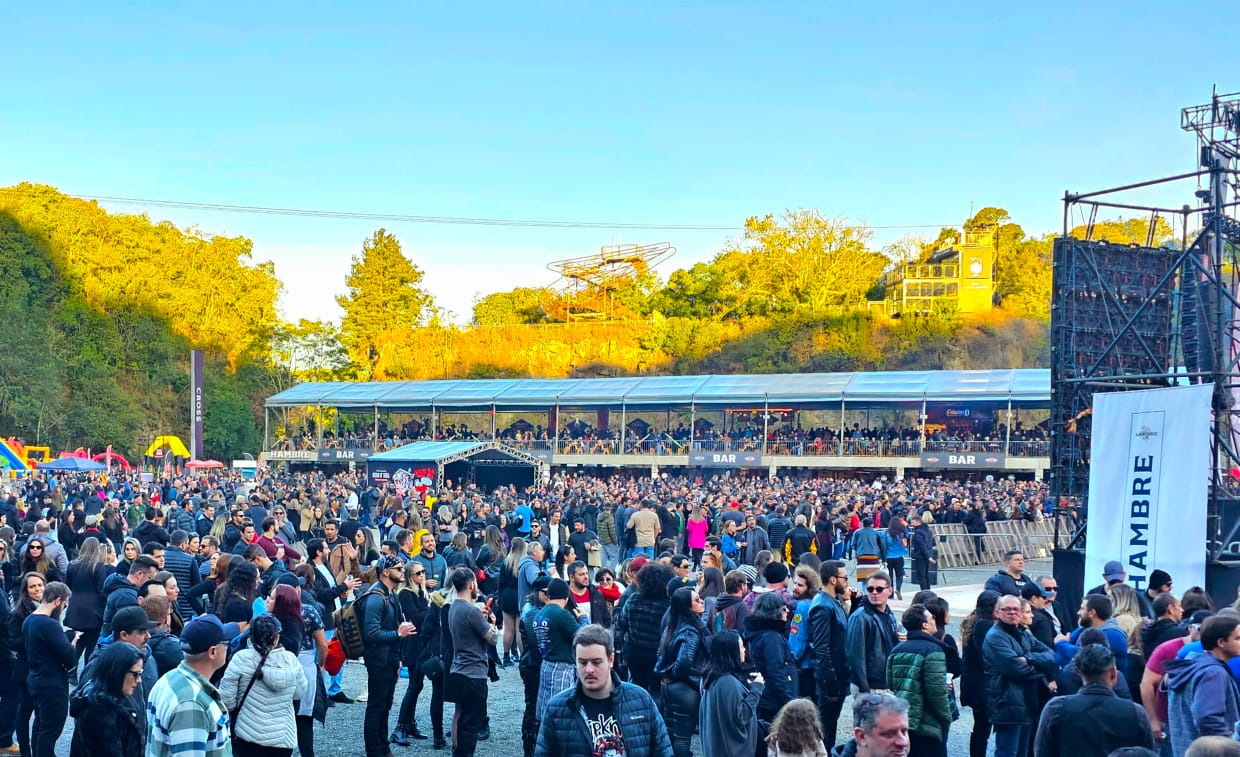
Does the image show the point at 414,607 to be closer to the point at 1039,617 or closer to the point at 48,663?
the point at 48,663

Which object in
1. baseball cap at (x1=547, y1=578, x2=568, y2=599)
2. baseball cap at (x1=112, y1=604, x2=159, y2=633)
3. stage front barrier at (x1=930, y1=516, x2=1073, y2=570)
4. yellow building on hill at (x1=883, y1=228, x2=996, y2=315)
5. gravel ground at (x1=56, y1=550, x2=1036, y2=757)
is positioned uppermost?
yellow building on hill at (x1=883, y1=228, x2=996, y2=315)

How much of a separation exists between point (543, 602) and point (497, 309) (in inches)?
2944

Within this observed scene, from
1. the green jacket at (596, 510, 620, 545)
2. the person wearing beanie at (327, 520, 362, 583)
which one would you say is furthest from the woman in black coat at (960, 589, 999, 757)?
the green jacket at (596, 510, 620, 545)

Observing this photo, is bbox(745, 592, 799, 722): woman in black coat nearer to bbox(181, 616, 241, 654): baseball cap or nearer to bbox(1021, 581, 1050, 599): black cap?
bbox(1021, 581, 1050, 599): black cap

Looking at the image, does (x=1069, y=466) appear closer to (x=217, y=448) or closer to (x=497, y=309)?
(x=217, y=448)

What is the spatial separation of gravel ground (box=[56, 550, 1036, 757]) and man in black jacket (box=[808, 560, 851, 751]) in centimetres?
139

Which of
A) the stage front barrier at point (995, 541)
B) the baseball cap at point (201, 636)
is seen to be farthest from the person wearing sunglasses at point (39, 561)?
the stage front barrier at point (995, 541)

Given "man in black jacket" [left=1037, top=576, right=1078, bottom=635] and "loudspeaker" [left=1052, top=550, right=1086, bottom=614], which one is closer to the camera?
"man in black jacket" [left=1037, top=576, right=1078, bottom=635]

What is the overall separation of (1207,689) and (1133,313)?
10.6 m

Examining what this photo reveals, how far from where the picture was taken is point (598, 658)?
4.52 meters

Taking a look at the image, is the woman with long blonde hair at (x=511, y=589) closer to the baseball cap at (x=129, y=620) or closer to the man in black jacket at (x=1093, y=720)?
the baseball cap at (x=129, y=620)

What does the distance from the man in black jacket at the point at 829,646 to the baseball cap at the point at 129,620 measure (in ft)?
12.8

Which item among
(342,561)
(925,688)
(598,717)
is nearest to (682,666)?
(925,688)

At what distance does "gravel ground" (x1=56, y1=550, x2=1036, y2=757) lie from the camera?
8.83m
